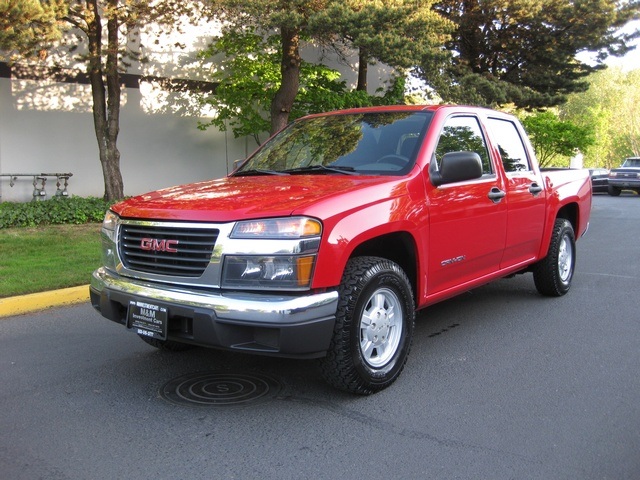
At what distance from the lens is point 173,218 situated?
12.3 feet

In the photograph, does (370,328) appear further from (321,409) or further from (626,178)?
(626,178)

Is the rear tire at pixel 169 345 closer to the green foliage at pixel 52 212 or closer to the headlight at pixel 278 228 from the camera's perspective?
the headlight at pixel 278 228

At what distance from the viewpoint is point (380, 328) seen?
401 centimetres

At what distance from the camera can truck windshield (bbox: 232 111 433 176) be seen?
15.0 feet

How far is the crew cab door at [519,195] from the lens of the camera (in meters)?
5.47

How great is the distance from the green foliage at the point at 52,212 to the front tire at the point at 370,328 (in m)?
8.83

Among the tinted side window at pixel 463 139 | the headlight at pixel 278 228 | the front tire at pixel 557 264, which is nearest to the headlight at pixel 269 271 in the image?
the headlight at pixel 278 228

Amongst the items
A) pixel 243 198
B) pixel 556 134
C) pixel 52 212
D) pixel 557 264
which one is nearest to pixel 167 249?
pixel 243 198

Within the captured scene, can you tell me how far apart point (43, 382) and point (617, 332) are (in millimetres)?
4618

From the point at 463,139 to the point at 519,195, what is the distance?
2.82 feet

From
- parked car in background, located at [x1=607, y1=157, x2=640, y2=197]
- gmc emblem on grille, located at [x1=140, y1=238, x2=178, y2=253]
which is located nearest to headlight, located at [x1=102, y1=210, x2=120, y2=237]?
gmc emblem on grille, located at [x1=140, y1=238, x2=178, y2=253]

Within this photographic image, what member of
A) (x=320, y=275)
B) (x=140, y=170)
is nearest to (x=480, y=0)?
(x=140, y=170)

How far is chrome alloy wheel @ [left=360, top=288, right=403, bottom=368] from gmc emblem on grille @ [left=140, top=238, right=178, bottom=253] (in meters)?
1.22

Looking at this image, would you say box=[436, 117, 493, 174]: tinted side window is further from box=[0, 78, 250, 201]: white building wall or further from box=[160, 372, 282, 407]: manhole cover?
box=[0, 78, 250, 201]: white building wall
